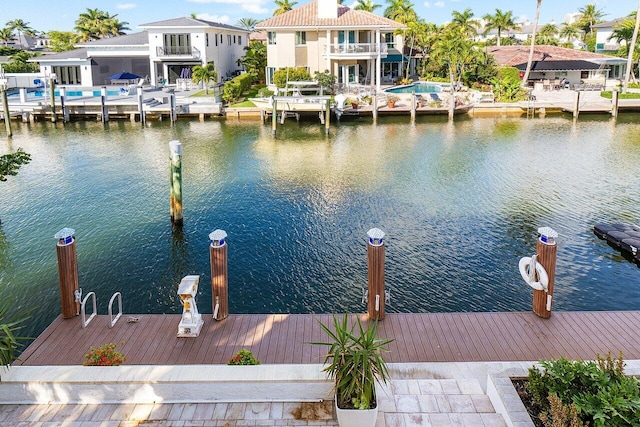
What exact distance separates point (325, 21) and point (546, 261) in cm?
4376

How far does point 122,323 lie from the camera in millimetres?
11359

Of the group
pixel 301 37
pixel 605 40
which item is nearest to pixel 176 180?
pixel 301 37

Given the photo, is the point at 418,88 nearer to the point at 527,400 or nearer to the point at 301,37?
the point at 301,37

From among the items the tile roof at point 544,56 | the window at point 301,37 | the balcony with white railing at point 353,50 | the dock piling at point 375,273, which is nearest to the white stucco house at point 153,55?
the window at point 301,37

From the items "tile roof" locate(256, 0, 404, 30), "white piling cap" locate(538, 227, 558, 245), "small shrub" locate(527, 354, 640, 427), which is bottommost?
"small shrub" locate(527, 354, 640, 427)

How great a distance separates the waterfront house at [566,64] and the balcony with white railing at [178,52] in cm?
3014

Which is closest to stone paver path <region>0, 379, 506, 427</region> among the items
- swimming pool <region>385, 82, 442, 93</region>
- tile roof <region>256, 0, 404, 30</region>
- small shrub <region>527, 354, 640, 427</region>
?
small shrub <region>527, 354, 640, 427</region>

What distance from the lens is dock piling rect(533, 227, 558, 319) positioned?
11.0 m

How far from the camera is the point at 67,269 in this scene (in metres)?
11.2

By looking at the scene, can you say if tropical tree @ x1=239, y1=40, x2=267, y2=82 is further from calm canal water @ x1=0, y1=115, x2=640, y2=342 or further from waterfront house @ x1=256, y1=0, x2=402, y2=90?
calm canal water @ x1=0, y1=115, x2=640, y2=342

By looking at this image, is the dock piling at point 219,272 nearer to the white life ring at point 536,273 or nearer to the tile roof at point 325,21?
the white life ring at point 536,273

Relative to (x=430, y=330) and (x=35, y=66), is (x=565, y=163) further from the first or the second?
(x=35, y=66)

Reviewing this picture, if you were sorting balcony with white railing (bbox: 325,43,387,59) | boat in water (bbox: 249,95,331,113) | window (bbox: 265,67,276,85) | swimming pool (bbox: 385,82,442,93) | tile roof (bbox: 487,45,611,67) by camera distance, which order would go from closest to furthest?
boat in water (bbox: 249,95,331,113)
balcony with white railing (bbox: 325,43,387,59)
swimming pool (bbox: 385,82,442,93)
window (bbox: 265,67,276,85)
tile roof (bbox: 487,45,611,67)

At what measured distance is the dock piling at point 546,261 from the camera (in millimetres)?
11000
